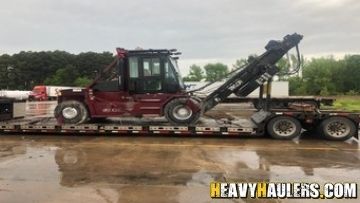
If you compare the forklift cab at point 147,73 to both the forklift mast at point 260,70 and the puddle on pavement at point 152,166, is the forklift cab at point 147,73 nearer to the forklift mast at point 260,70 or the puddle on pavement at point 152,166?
the forklift mast at point 260,70

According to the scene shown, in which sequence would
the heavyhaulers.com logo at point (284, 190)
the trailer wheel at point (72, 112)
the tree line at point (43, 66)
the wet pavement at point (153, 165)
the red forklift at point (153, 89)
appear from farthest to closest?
the tree line at point (43, 66)
the trailer wheel at point (72, 112)
the red forklift at point (153, 89)
the wet pavement at point (153, 165)
the heavyhaulers.com logo at point (284, 190)

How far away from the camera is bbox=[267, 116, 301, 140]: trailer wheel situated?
1477cm

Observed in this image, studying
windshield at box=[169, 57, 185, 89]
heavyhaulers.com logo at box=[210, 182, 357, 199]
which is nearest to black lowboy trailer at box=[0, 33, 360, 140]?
windshield at box=[169, 57, 185, 89]

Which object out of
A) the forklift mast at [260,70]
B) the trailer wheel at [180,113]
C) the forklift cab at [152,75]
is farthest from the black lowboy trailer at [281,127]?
the forklift mast at [260,70]

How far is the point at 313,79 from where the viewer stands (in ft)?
309

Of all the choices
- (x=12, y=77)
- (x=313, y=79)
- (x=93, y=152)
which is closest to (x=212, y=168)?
(x=93, y=152)

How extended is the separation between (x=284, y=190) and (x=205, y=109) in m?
9.02

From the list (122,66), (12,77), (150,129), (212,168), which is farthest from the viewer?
(12,77)

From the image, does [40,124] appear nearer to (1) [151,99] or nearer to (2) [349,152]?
(1) [151,99]

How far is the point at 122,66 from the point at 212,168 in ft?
24.0

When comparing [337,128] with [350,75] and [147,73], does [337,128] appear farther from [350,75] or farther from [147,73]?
[350,75]

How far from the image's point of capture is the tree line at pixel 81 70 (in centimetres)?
9712

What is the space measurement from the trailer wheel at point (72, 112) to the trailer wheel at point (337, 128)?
7.98 m

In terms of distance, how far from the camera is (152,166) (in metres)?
10.1
